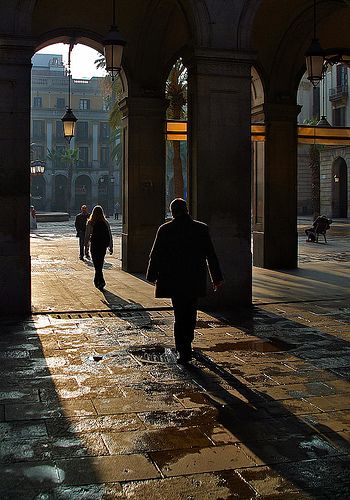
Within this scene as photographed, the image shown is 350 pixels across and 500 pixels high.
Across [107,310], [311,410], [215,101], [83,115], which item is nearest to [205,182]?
[215,101]

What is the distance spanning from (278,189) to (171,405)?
12370 millimetres

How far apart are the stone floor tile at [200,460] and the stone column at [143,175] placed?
39.3 feet

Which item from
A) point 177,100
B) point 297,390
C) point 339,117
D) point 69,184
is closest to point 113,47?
point 297,390

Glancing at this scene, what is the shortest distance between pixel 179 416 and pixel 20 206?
5.85 meters

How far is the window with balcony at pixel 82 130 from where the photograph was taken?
281 ft

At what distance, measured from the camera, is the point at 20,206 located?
33.7ft

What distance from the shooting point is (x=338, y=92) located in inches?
2179

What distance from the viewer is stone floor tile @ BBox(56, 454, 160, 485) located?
405cm

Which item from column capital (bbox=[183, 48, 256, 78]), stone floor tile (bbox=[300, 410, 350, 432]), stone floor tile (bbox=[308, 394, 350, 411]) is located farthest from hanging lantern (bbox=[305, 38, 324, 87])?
stone floor tile (bbox=[300, 410, 350, 432])

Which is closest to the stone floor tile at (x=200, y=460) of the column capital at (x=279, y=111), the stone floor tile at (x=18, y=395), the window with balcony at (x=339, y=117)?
the stone floor tile at (x=18, y=395)

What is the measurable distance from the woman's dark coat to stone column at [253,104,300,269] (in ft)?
33.3

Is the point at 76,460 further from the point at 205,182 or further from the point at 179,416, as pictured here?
the point at 205,182

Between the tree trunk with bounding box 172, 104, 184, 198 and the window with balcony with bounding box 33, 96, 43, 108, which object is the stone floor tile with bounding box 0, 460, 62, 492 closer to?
the tree trunk with bounding box 172, 104, 184, 198

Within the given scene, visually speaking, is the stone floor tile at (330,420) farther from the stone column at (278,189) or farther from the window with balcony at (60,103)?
the window with balcony at (60,103)
